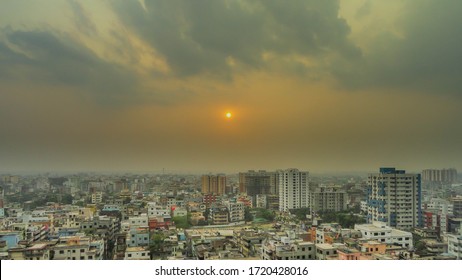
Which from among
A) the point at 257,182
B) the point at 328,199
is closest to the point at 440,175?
the point at 328,199

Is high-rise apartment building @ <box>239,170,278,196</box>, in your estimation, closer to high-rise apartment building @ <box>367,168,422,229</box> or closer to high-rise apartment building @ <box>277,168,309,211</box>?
high-rise apartment building @ <box>277,168,309,211</box>

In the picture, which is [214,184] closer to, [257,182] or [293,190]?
[257,182]

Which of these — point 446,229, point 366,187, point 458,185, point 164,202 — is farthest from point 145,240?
point 458,185

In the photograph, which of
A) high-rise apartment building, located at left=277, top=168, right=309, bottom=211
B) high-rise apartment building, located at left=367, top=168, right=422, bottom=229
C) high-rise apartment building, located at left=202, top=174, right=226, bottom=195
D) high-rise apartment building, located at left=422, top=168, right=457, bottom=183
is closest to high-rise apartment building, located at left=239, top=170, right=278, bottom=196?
high-rise apartment building, located at left=277, top=168, right=309, bottom=211

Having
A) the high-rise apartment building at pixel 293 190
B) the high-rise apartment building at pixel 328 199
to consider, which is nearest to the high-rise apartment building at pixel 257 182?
the high-rise apartment building at pixel 293 190

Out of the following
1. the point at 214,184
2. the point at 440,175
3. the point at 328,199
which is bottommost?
the point at 328,199
